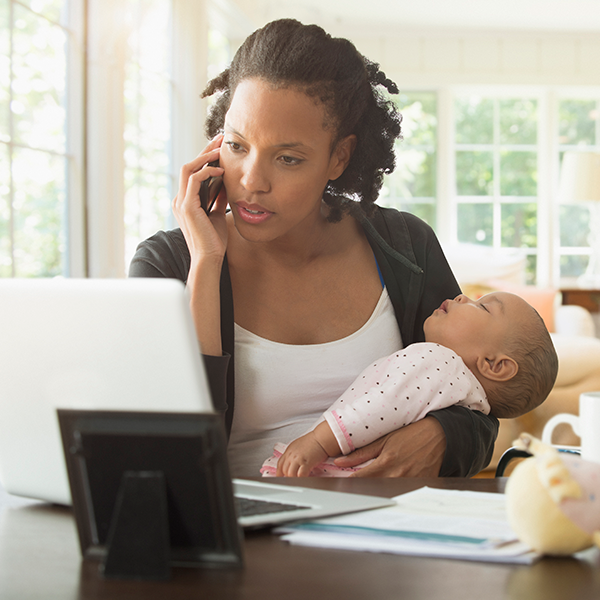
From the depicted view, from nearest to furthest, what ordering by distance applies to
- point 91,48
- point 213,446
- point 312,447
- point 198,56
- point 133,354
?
point 213,446
point 133,354
point 312,447
point 91,48
point 198,56

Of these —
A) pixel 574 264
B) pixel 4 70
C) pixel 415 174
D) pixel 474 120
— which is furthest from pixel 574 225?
pixel 4 70

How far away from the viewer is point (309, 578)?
0.54 m

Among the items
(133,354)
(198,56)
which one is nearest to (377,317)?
(133,354)

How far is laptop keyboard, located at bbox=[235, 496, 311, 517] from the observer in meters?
0.69

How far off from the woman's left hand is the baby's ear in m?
0.28

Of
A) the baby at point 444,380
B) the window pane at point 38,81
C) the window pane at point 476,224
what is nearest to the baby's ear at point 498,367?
the baby at point 444,380

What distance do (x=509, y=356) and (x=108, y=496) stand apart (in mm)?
988

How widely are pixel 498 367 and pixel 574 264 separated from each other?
536 cm

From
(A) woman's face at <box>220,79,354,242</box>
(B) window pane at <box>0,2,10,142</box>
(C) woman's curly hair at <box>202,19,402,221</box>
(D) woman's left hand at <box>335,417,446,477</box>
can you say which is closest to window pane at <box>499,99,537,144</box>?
(B) window pane at <box>0,2,10,142</box>

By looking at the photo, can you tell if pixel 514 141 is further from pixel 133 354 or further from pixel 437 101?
pixel 133 354

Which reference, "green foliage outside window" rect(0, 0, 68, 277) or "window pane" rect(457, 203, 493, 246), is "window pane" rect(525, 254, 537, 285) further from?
"green foliage outside window" rect(0, 0, 68, 277)

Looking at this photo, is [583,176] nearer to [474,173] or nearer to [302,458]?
[474,173]

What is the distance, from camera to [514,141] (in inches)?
246

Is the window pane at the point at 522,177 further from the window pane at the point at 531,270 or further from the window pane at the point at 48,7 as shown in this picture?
the window pane at the point at 48,7
